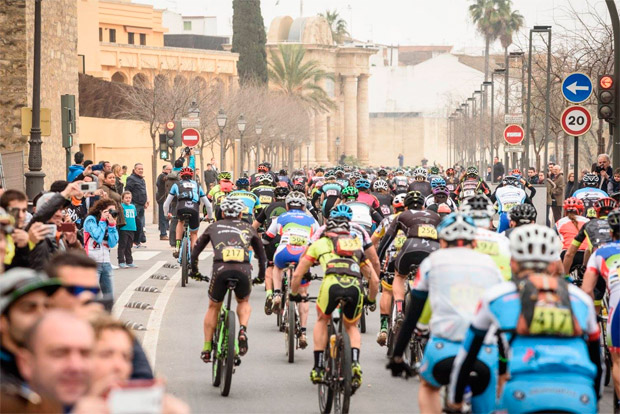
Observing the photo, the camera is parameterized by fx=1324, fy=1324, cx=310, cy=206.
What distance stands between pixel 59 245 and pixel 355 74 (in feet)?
396

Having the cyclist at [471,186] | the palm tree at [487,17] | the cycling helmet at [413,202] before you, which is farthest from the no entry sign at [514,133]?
the palm tree at [487,17]

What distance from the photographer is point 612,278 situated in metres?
10.2

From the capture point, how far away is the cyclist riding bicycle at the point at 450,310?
24.5 feet

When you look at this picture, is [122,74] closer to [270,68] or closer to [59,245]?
[270,68]

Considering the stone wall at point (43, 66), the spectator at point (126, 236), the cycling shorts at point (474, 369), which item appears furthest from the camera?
the stone wall at point (43, 66)

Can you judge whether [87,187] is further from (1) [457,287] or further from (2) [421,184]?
(2) [421,184]

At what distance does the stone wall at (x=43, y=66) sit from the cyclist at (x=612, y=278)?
2539 cm

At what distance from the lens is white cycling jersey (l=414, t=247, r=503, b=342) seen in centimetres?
766

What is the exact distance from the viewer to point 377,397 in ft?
38.2

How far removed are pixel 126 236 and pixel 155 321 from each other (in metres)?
7.08

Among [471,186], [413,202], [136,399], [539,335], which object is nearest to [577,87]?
[471,186]

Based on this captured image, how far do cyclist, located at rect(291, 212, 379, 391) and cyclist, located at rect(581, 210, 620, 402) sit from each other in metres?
1.86

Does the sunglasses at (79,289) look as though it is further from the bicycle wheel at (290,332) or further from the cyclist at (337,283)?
the bicycle wheel at (290,332)

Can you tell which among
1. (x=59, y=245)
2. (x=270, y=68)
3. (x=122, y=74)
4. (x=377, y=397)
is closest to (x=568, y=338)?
(x=377, y=397)
